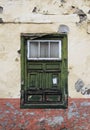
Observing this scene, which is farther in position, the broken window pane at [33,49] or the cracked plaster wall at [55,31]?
the broken window pane at [33,49]

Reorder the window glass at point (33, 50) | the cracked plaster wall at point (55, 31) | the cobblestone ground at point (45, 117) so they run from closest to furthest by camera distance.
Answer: the cobblestone ground at point (45, 117) < the cracked plaster wall at point (55, 31) < the window glass at point (33, 50)

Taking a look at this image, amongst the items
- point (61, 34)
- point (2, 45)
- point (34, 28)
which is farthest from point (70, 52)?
point (2, 45)

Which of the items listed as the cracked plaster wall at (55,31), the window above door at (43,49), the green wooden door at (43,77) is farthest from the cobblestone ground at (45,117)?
the window above door at (43,49)

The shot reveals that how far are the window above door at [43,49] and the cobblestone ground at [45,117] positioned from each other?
1099mm

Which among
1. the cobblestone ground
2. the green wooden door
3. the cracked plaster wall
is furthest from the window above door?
the cobblestone ground

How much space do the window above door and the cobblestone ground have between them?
1.10 metres

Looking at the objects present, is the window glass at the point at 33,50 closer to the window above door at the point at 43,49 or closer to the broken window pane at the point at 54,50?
the window above door at the point at 43,49

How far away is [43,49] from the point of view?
29.3 feet

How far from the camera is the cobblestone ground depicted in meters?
8.71

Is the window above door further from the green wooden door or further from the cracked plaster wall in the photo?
the cracked plaster wall

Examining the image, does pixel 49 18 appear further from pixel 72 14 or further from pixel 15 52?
pixel 15 52

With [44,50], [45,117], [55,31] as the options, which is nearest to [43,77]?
[44,50]

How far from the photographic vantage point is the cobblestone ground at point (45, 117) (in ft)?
28.6

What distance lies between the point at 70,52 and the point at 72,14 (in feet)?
2.96
